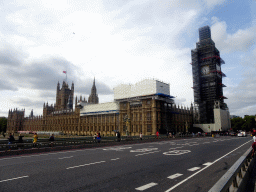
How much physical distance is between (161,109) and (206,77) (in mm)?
33932

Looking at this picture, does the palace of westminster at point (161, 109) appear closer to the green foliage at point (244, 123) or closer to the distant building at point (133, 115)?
the distant building at point (133, 115)

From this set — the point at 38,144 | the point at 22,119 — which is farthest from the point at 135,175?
the point at 22,119

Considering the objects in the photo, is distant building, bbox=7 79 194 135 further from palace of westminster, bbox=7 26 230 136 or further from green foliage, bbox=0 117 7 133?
green foliage, bbox=0 117 7 133

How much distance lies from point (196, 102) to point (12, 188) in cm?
8449

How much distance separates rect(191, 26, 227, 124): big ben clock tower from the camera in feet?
255

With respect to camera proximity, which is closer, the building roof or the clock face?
the building roof

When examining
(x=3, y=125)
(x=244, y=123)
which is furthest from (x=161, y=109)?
(x=3, y=125)

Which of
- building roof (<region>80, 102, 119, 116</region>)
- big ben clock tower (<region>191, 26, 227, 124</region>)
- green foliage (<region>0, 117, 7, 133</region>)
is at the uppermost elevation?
big ben clock tower (<region>191, 26, 227, 124</region>)

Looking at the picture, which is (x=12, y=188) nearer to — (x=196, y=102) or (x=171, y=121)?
(x=171, y=121)

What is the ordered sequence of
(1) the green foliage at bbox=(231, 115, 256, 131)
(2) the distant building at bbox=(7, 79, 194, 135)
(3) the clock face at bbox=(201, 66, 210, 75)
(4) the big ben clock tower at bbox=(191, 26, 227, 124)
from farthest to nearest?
(1) the green foliage at bbox=(231, 115, 256, 131) → (3) the clock face at bbox=(201, 66, 210, 75) → (4) the big ben clock tower at bbox=(191, 26, 227, 124) → (2) the distant building at bbox=(7, 79, 194, 135)

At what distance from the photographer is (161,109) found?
63750 millimetres

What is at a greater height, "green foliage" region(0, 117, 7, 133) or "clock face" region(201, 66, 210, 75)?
"clock face" region(201, 66, 210, 75)

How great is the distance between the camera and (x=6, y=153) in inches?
597

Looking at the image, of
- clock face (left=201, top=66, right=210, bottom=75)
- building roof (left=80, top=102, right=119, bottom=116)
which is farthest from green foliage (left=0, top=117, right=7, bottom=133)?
clock face (left=201, top=66, right=210, bottom=75)
